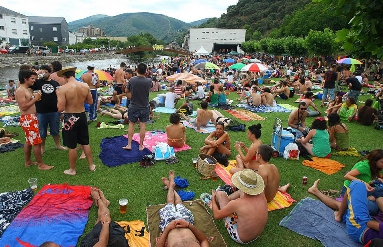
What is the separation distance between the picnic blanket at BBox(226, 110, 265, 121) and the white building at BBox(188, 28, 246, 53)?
60.9 meters

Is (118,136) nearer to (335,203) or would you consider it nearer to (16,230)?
(16,230)

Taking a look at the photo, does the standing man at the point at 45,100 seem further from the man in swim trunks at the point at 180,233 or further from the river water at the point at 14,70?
the river water at the point at 14,70

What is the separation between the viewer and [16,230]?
11.0 ft

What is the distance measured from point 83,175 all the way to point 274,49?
102 feet

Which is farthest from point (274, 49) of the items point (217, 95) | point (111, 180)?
point (111, 180)

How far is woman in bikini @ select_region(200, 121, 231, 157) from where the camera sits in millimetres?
5453

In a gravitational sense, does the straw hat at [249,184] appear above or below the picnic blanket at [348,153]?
above

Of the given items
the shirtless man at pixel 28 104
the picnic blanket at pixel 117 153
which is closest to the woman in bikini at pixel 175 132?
the picnic blanket at pixel 117 153

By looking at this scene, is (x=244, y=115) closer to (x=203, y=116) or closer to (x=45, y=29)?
(x=203, y=116)

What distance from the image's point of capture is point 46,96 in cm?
515

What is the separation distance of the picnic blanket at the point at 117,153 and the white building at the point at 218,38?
6485 centimetres

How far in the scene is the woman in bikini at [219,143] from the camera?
5.45 m

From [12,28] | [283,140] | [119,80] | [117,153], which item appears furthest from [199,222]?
[12,28]

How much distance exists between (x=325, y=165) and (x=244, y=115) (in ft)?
13.8
